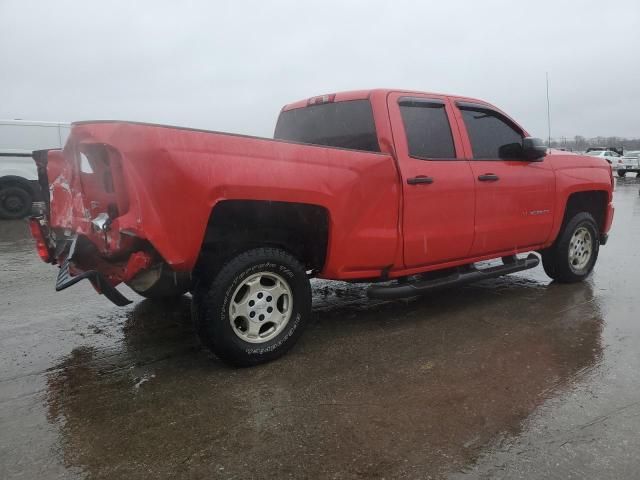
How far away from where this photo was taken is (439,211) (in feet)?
13.5

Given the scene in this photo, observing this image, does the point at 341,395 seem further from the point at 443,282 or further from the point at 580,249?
the point at 580,249

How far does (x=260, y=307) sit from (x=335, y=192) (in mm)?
922

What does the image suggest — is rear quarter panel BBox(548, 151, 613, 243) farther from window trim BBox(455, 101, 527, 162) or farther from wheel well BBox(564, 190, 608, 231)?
window trim BBox(455, 101, 527, 162)

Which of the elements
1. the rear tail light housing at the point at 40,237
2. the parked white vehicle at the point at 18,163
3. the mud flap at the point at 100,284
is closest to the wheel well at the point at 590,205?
the mud flap at the point at 100,284

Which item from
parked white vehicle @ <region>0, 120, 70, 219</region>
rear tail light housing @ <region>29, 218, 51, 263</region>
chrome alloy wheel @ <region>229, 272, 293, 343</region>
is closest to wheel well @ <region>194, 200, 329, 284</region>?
chrome alloy wheel @ <region>229, 272, 293, 343</region>

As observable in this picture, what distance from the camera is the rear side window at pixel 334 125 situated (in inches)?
159

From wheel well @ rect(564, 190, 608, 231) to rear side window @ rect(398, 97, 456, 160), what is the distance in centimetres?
197

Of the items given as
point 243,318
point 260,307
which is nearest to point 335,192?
point 260,307

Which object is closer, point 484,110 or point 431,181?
point 431,181

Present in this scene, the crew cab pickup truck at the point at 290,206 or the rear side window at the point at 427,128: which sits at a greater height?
the rear side window at the point at 427,128

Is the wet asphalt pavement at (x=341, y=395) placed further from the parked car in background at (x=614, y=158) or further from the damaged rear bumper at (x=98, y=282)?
the parked car in background at (x=614, y=158)

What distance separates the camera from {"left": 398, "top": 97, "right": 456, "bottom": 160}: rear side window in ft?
13.3

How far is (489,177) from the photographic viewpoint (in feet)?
14.7

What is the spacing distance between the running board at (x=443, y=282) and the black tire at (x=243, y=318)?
0.65 meters
